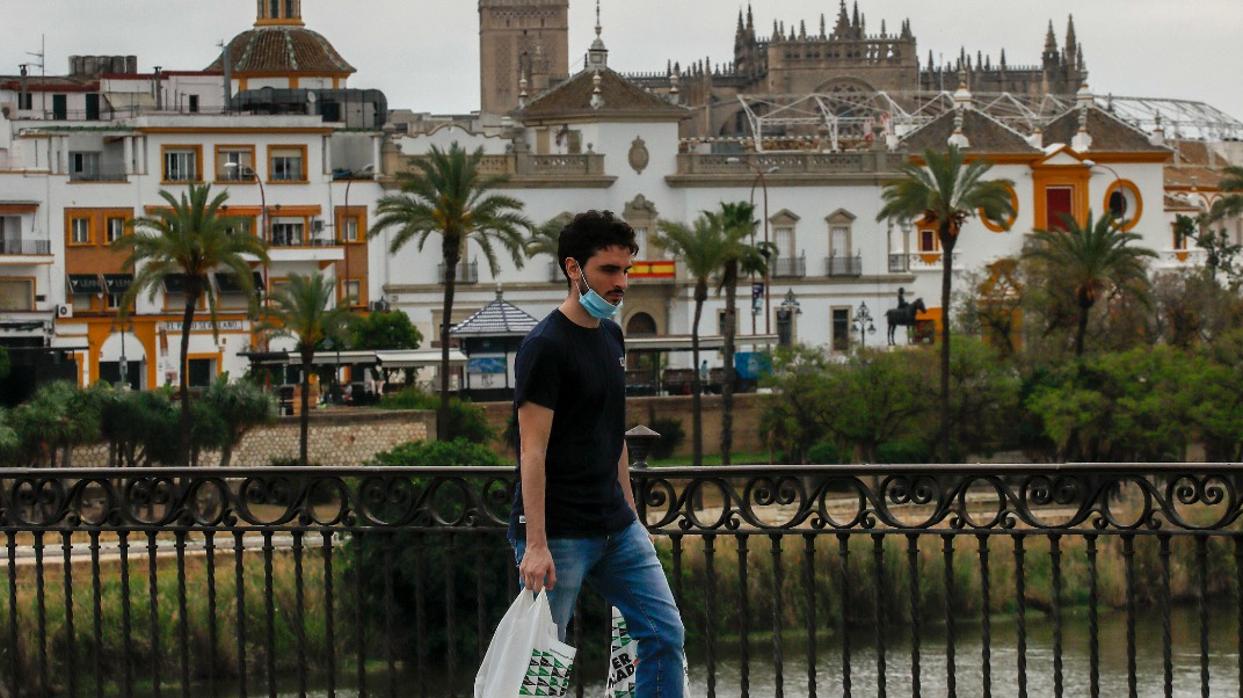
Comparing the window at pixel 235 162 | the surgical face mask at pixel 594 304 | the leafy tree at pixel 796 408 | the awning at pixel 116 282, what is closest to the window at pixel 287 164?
the window at pixel 235 162

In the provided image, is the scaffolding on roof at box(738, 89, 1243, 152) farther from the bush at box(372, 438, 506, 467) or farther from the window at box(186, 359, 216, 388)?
the bush at box(372, 438, 506, 467)

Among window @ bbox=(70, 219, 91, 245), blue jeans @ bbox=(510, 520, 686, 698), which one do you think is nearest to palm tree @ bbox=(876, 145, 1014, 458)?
window @ bbox=(70, 219, 91, 245)

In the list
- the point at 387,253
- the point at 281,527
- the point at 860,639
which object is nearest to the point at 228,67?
the point at 387,253

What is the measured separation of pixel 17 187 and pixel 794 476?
52.7 metres

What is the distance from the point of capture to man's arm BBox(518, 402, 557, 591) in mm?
7387

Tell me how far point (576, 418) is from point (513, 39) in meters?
141

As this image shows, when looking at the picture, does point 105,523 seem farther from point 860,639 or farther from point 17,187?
point 17,187

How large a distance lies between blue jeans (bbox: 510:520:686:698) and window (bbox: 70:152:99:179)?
55.2 meters

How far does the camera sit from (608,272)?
295 inches

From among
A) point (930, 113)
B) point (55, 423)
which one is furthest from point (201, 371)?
point (930, 113)

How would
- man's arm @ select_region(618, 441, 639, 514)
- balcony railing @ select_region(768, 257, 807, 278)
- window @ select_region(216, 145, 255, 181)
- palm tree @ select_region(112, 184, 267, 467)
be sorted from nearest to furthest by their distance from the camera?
man's arm @ select_region(618, 441, 639, 514) < palm tree @ select_region(112, 184, 267, 467) < window @ select_region(216, 145, 255, 181) < balcony railing @ select_region(768, 257, 807, 278)

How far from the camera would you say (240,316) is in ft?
190

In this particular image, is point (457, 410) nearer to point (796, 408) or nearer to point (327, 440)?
point (327, 440)

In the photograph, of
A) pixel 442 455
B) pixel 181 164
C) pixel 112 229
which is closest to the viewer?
pixel 442 455
